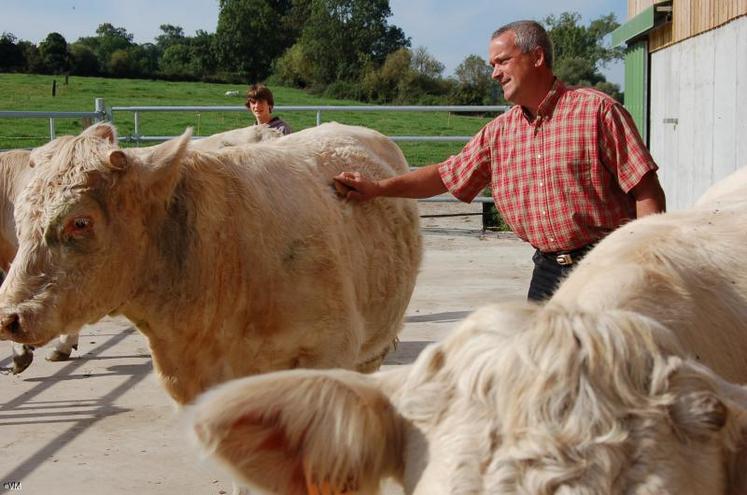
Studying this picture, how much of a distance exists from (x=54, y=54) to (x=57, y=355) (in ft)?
164

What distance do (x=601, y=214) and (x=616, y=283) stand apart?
4.74 ft

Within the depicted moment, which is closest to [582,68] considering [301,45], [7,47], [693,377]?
[301,45]

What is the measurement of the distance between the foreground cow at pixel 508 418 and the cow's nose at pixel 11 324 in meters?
2.33

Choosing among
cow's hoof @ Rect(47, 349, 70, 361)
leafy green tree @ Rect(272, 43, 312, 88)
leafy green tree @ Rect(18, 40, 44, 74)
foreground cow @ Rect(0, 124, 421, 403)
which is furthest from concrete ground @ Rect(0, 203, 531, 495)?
leafy green tree @ Rect(272, 43, 312, 88)

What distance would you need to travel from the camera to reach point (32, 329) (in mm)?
3855

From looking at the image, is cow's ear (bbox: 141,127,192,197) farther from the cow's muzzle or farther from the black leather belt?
the black leather belt

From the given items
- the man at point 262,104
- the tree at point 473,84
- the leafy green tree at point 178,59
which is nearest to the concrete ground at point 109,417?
the man at point 262,104

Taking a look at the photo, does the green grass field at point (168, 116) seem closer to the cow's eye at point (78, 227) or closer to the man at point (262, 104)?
the man at point (262, 104)

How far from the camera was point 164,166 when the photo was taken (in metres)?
4.14

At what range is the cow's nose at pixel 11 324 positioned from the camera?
12.5ft

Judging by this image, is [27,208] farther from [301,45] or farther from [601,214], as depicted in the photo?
[301,45]

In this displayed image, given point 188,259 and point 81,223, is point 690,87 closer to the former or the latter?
point 188,259

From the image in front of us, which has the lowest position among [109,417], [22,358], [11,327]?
[109,417]

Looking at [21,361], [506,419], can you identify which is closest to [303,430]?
[506,419]
